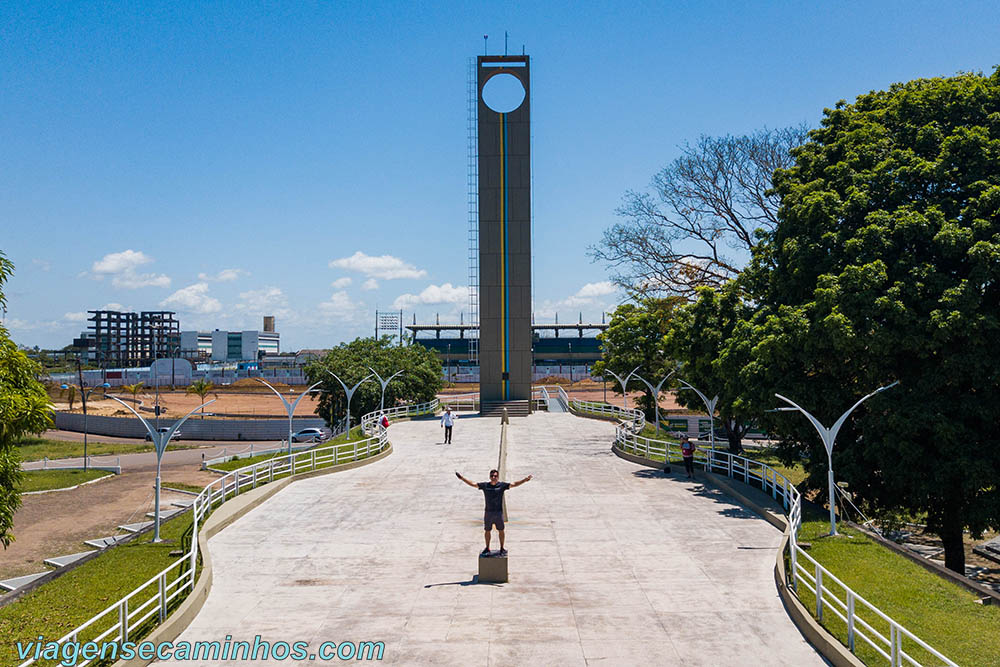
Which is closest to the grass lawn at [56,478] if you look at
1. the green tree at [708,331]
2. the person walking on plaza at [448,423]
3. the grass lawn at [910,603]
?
the person walking on plaza at [448,423]

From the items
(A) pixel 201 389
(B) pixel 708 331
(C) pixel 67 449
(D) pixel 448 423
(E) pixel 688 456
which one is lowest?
(C) pixel 67 449

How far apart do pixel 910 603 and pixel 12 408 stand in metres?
15.3

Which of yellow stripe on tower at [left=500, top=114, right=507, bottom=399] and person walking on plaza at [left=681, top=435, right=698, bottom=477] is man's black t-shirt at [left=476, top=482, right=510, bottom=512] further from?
yellow stripe on tower at [left=500, top=114, right=507, bottom=399]

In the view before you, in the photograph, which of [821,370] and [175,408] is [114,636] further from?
[175,408]

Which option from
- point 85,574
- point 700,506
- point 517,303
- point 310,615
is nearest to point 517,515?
point 700,506

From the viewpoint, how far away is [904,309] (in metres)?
20.2

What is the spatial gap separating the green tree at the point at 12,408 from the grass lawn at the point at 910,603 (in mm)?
13483

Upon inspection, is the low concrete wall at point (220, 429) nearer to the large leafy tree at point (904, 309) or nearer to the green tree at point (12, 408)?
the large leafy tree at point (904, 309)

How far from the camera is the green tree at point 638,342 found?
48594 mm

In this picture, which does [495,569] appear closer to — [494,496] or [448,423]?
[494,496]

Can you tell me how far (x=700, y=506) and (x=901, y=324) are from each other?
24.5ft

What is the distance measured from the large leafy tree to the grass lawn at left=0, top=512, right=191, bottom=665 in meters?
17.9

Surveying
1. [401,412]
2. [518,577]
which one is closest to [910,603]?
[518,577]

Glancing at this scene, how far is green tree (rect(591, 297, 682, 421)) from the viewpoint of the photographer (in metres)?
48.6
